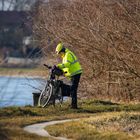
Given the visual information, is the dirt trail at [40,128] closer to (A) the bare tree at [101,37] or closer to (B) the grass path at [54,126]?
(B) the grass path at [54,126]

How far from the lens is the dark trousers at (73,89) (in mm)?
18922

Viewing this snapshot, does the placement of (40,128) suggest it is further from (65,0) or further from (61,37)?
(65,0)

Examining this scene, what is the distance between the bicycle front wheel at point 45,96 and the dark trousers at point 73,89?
0.40 meters

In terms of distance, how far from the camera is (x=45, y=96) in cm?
1978

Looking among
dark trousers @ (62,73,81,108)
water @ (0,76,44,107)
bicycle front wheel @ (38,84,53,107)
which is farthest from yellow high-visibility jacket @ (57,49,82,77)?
water @ (0,76,44,107)

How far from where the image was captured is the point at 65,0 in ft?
93.2

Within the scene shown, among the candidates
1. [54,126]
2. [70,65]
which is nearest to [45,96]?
[70,65]

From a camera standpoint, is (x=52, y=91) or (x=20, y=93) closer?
(x=52, y=91)

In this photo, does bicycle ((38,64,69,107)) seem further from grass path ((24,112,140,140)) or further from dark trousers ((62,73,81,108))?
grass path ((24,112,140,140))

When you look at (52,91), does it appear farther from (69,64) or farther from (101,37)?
(101,37)

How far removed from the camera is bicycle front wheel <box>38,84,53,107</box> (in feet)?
64.0

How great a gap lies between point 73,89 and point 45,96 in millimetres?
1092

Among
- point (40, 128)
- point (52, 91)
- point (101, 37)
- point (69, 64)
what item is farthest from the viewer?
point (101, 37)

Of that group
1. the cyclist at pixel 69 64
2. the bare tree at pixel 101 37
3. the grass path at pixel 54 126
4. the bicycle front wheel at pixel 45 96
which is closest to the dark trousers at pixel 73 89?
the cyclist at pixel 69 64
